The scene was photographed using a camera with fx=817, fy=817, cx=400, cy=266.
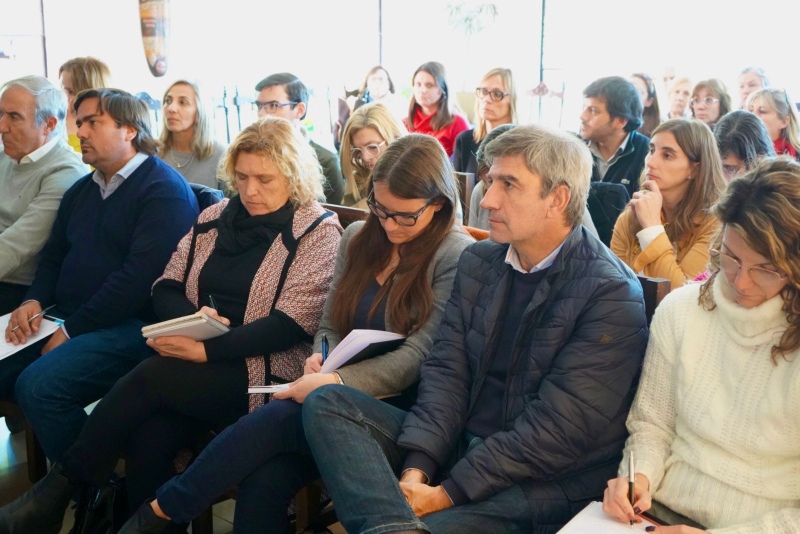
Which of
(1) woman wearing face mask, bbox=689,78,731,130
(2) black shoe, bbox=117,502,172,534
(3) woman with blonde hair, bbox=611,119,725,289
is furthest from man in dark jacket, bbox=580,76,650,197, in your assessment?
(2) black shoe, bbox=117,502,172,534

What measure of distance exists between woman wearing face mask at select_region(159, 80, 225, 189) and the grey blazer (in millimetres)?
1869

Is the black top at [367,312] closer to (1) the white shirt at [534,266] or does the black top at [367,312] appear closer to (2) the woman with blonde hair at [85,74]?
(1) the white shirt at [534,266]

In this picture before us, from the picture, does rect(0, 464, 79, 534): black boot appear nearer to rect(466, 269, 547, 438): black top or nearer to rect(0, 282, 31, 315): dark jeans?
rect(0, 282, 31, 315): dark jeans

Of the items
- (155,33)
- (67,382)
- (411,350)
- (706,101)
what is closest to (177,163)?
(67,382)

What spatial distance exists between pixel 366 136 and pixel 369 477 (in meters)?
1.82

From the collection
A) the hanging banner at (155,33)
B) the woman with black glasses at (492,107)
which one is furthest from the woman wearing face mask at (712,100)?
the hanging banner at (155,33)

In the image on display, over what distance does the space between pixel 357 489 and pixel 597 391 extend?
1.74 feet

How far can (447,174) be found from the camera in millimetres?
2180

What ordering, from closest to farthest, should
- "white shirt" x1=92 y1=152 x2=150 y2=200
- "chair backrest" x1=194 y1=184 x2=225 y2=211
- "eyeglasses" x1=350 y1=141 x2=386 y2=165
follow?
"white shirt" x1=92 y1=152 x2=150 y2=200 < "chair backrest" x1=194 y1=184 x2=225 y2=211 < "eyeglasses" x1=350 y1=141 x2=386 y2=165

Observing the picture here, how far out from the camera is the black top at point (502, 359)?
6.05 feet

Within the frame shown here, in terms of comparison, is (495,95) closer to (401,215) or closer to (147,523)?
(401,215)

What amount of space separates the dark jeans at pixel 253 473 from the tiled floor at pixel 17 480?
0.59 metres

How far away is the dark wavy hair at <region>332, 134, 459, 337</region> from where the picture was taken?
2.12 m

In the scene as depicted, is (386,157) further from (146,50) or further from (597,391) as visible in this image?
(146,50)
